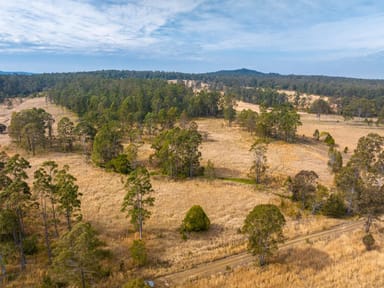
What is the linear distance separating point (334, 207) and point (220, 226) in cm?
1464

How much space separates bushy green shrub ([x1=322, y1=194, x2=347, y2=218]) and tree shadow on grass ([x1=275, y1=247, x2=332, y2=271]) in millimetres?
9760

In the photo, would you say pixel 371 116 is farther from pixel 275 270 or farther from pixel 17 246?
pixel 17 246

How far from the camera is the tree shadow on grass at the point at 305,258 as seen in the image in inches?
896

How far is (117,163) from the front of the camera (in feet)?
153

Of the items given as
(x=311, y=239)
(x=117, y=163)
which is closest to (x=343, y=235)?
(x=311, y=239)

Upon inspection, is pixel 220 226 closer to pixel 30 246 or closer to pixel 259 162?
pixel 259 162

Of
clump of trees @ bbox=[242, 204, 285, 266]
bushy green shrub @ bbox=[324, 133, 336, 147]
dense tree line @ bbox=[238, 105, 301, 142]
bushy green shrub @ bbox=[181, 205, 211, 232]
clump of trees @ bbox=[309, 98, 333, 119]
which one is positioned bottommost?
bushy green shrub @ bbox=[181, 205, 211, 232]

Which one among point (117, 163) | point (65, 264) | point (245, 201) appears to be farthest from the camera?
point (117, 163)

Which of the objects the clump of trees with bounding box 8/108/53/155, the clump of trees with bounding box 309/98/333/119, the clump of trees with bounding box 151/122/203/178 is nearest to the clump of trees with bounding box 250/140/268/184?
the clump of trees with bounding box 151/122/203/178

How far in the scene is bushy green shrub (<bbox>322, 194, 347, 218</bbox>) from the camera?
3331cm

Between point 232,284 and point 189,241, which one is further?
point 189,241

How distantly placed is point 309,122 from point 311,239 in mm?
85769

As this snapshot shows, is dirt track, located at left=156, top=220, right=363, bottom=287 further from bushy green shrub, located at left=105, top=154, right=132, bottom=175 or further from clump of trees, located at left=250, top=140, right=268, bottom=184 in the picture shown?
bushy green shrub, located at left=105, top=154, right=132, bottom=175

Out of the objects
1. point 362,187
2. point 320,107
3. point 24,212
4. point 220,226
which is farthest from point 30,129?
point 320,107
